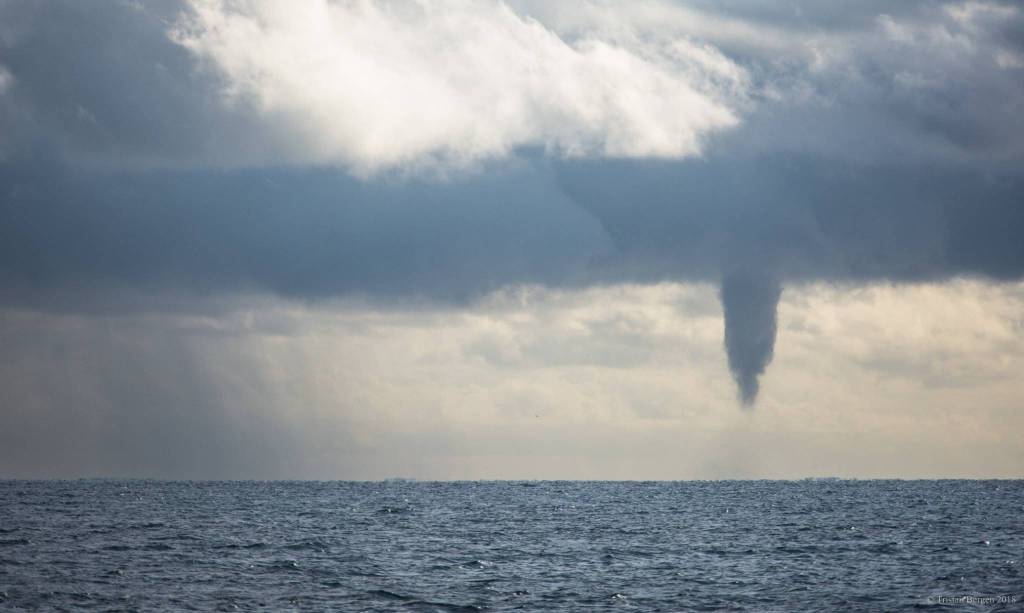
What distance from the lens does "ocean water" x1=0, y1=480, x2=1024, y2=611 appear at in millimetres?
64938

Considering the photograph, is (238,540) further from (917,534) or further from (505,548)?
(917,534)

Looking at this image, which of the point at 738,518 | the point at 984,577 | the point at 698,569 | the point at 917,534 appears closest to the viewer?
the point at 984,577

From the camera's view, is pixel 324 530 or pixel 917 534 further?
pixel 324 530

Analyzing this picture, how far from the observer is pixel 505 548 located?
323ft

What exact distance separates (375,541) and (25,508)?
81.3 metres

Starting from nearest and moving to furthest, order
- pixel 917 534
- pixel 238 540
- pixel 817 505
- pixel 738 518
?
1. pixel 238 540
2. pixel 917 534
3. pixel 738 518
4. pixel 817 505

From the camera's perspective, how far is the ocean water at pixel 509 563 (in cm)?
6494

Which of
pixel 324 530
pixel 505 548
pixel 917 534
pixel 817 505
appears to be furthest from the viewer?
pixel 817 505

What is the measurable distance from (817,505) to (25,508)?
416 ft

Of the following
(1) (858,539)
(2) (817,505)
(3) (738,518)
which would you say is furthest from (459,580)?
(2) (817,505)

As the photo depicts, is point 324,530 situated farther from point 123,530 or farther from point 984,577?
point 984,577

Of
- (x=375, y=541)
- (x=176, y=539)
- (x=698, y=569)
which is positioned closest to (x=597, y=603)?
(x=698, y=569)

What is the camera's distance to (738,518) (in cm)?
15050

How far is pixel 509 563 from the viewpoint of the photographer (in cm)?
8538
